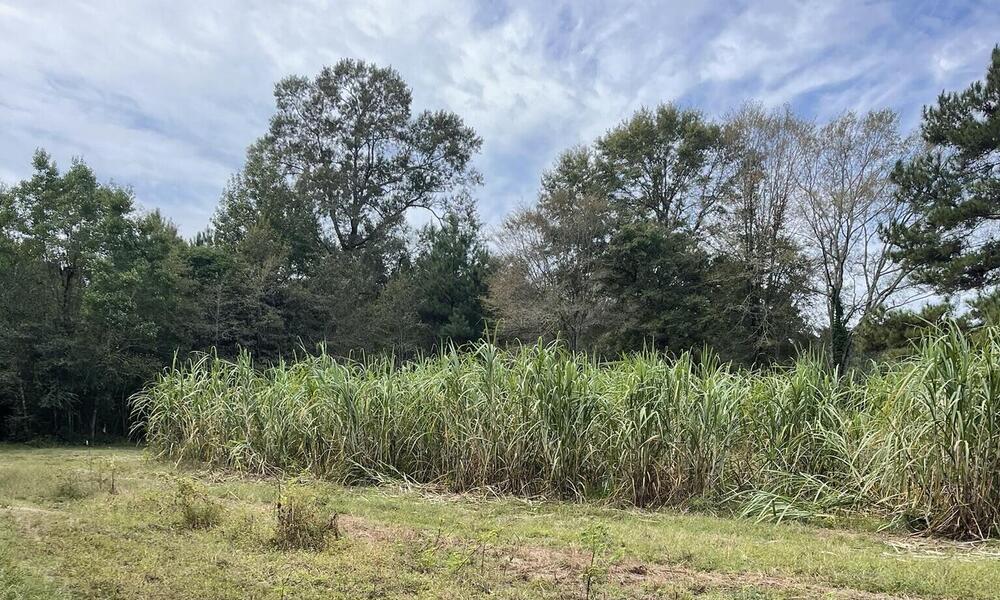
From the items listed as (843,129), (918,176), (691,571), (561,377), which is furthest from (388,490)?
(843,129)

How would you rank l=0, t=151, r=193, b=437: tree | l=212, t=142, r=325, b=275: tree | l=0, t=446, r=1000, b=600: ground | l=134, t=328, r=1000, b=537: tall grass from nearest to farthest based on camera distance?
1. l=0, t=446, r=1000, b=600: ground
2. l=134, t=328, r=1000, b=537: tall grass
3. l=0, t=151, r=193, b=437: tree
4. l=212, t=142, r=325, b=275: tree

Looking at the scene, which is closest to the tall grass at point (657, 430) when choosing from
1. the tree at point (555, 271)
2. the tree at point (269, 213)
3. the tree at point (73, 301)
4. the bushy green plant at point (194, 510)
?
the bushy green plant at point (194, 510)

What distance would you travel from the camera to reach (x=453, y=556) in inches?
122

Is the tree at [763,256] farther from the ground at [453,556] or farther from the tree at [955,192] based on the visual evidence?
the ground at [453,556]

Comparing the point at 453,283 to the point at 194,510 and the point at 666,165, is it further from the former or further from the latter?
the point at 194,510

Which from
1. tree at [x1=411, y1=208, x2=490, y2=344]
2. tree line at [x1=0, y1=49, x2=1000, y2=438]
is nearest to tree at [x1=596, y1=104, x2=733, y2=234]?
tree line at [x1=0, y1=49, x2=1000, y2=438]

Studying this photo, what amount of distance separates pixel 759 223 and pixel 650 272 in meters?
3.99

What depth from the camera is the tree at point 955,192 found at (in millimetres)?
15422

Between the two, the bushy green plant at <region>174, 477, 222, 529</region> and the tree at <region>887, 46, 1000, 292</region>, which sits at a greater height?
the tree at <region>887, 46, 1000, 292</region>

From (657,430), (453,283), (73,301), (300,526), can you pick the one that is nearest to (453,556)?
(300,526)

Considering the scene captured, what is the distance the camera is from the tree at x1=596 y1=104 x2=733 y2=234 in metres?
24.2

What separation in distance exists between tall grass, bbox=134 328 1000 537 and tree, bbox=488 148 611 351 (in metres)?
14.5

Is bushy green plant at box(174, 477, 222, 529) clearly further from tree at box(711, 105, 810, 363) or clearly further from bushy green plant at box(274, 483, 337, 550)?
tree at box(711, 105, 810, 363)

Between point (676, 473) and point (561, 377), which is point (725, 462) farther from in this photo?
point (561, 377)
